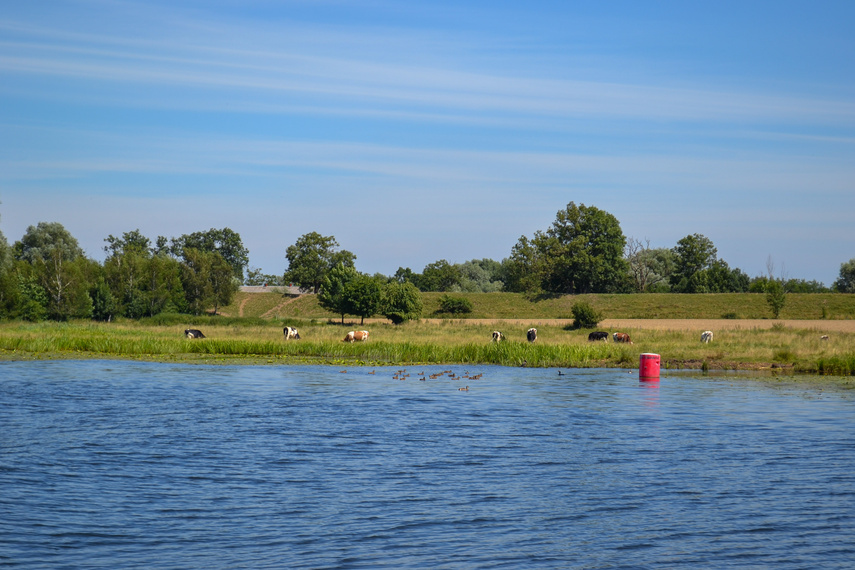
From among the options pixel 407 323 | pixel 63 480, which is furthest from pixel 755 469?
pixel 407 323

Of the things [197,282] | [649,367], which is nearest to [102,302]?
[197,282]

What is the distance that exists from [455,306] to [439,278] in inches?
1927

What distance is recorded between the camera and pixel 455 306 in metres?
110

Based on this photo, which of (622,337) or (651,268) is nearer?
(622,337)

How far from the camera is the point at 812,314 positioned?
9375 centimetres

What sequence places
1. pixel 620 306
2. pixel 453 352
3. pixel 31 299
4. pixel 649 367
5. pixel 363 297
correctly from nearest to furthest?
pixel 649 367 < pixel 453 352 < pixel 31 299 < pixel 363 297 < pixel 620 306

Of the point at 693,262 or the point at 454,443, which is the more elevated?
the point at 693,262

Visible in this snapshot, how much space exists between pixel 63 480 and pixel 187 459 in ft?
A: 8.75

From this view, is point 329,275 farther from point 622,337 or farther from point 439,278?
point 439,278

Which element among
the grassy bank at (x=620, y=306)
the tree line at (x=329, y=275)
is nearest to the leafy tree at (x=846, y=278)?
the tree line at (x=329, y=275)

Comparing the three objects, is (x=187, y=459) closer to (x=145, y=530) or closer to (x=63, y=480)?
(x=63, y=480)

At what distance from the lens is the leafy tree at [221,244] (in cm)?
17200

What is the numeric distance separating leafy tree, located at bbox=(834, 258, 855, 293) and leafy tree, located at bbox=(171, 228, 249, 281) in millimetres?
116523

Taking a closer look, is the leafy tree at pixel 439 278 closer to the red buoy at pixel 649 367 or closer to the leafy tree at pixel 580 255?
the leafy tree at pixel 580 255
